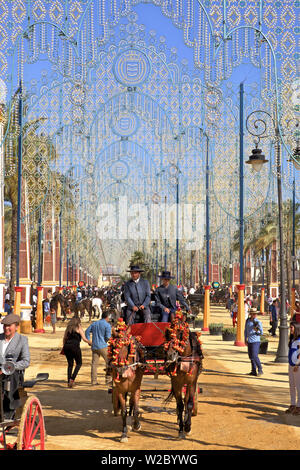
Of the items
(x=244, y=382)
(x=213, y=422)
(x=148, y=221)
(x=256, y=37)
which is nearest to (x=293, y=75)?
(x=256, y=37)

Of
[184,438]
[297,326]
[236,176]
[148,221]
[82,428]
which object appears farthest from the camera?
[148,221]

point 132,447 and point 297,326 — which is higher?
point 297,326

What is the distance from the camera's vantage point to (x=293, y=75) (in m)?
17.3

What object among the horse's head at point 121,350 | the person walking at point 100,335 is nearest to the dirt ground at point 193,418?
the person walking at point 100,335

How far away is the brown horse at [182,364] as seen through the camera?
1127 centimetres

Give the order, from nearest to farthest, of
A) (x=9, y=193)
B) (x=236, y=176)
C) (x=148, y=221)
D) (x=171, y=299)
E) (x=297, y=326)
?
(x=297, y=326), (x=171, y=299), (x=236, y=176), (x=9, y=193), (x=148, y=221)

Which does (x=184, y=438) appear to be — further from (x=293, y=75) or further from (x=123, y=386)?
(x=293, y=75)

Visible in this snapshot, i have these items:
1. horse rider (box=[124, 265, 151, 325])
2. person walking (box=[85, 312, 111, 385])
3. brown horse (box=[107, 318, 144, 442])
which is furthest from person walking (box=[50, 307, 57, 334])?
brown horse (box=[107, 318, 144, 442])

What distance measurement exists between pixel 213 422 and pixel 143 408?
1.97 meters

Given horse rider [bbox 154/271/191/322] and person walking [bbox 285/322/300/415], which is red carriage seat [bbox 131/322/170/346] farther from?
person walking [bbox 285/322/300/415]

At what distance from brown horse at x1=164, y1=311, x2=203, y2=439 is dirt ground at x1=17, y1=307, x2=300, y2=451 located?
366mm

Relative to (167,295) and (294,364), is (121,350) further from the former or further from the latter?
(167,295)

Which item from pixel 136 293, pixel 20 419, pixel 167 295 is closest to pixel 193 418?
pixel 136 293

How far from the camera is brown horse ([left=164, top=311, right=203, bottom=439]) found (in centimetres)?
1127
